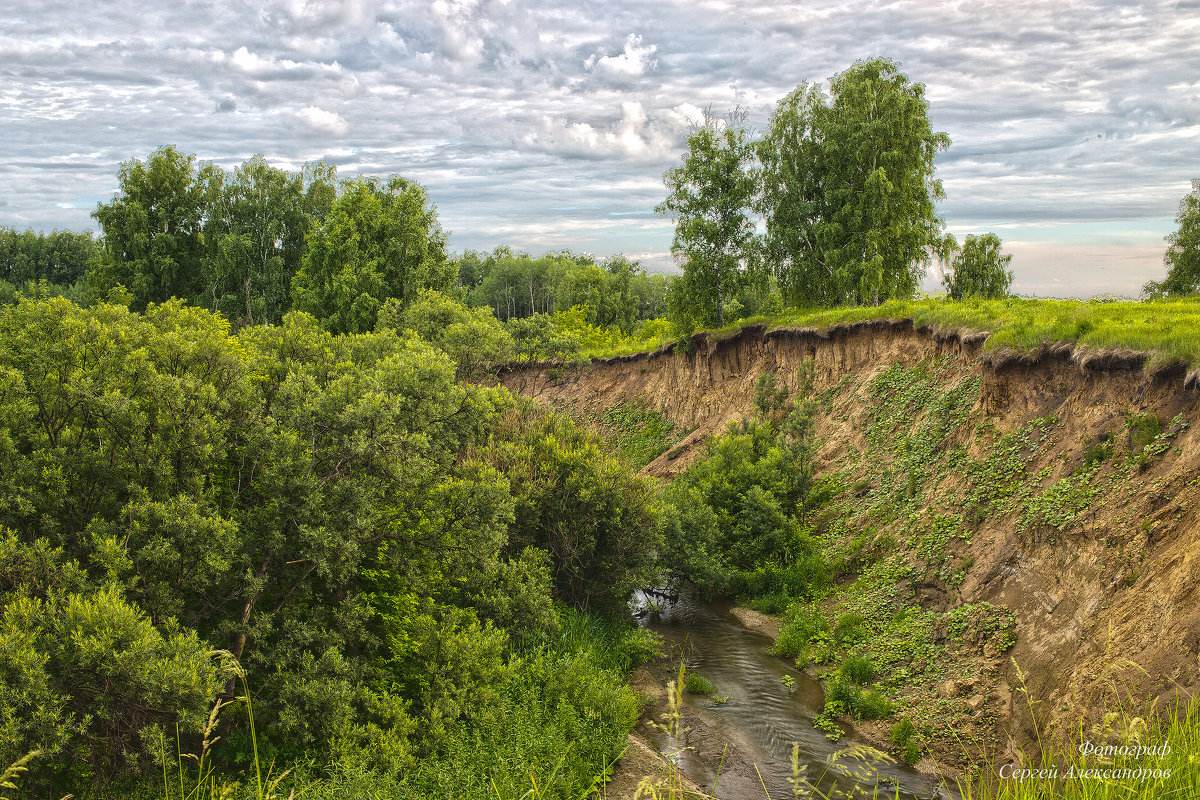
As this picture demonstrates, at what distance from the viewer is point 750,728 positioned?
52.9 feet

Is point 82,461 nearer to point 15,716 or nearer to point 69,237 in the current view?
point 15,716

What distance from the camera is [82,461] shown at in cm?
1128

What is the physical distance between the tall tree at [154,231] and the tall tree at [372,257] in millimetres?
12400

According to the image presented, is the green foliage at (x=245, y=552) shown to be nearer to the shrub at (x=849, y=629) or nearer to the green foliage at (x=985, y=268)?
the shrub at (x=849, y=629)

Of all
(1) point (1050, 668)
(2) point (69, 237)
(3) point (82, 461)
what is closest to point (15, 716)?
(3) point (82, 461)

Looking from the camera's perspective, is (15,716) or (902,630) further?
(902,630)

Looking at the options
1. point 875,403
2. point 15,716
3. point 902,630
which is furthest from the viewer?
point 875,403

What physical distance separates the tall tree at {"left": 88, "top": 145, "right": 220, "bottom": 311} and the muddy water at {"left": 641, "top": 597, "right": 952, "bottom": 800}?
43.6 metres

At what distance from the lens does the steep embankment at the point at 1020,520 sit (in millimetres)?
12414

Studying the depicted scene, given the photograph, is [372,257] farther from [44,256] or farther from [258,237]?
[44,256]

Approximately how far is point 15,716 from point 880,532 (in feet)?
67.4

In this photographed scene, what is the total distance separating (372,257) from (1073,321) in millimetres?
34909

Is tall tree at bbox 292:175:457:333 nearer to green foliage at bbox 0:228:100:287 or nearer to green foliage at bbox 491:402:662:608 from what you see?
green foliage at bbox 491:402:662:608

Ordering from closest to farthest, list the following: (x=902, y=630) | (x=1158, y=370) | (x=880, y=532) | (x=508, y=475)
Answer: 1. (x=1158, y=370)
2. (x=902, y=630)
3. (x=508, y=475)
4. (x=880, y=532)
